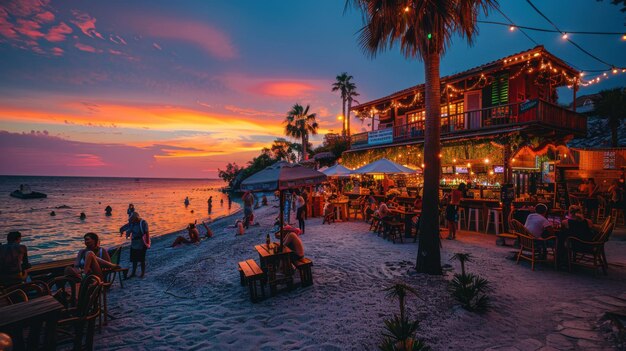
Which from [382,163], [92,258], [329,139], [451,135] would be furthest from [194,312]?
[329,139]

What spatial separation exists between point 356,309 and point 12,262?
20.2 ft

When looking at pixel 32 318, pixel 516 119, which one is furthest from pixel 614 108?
pixel 32 318

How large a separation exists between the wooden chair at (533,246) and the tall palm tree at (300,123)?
3445cm

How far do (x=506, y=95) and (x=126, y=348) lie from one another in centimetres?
1873

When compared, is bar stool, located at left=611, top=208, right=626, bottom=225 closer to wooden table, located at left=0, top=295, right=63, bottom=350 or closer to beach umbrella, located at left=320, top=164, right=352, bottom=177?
beach umbrella, located at left=320, top=164, right=352, bottom=177

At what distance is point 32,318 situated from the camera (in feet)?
9.95

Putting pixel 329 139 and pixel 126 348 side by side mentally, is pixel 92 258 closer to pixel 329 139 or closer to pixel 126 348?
pixel 126 348

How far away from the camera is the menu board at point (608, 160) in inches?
583

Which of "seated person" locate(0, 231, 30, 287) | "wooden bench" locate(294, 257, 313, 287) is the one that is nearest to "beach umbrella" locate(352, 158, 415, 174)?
"wooden bench" locate(294, 257, 313, 287)

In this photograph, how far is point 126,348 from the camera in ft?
12.5

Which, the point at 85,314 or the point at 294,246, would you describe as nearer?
the point at 85,314

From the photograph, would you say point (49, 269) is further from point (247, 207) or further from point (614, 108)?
point (614, 108)

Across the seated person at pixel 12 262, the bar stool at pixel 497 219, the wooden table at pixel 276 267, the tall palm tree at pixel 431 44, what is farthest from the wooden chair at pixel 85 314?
the bar stool at pixel 497 219

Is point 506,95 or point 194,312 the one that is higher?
point 506,95
